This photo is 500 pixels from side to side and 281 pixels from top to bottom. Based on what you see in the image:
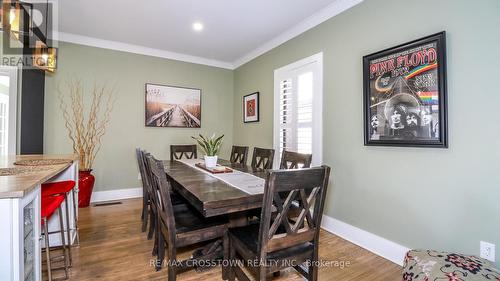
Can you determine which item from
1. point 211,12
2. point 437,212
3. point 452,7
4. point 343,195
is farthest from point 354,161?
point 211,12

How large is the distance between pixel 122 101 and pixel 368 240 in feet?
→ 13.2

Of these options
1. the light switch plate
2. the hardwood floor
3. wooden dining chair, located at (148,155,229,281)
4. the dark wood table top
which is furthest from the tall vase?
the light switch plate

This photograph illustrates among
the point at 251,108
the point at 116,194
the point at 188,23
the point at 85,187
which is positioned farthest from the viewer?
the point at 251,108

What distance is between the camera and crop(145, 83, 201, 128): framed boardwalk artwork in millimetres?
4094

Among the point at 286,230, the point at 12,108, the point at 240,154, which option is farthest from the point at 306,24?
the point at 12,108

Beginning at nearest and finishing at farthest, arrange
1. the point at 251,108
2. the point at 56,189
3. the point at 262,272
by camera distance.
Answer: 1. the point at 262,272
2. the point at 56,189
3. the point at 251,108

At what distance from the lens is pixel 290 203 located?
1311 mm

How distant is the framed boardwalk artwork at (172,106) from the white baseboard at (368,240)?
296 centimetres

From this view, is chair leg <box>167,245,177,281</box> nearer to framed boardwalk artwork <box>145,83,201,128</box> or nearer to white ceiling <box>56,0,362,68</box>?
white ceiling <box>56,0,362,68</box>

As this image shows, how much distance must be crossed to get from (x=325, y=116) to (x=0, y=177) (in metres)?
2.77

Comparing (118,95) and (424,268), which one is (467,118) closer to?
(424,268)

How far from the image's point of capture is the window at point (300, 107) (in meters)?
2.87

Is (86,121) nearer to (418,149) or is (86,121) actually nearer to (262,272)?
(262,272)

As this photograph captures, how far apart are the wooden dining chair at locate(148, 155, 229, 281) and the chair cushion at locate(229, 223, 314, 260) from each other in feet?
0.50
